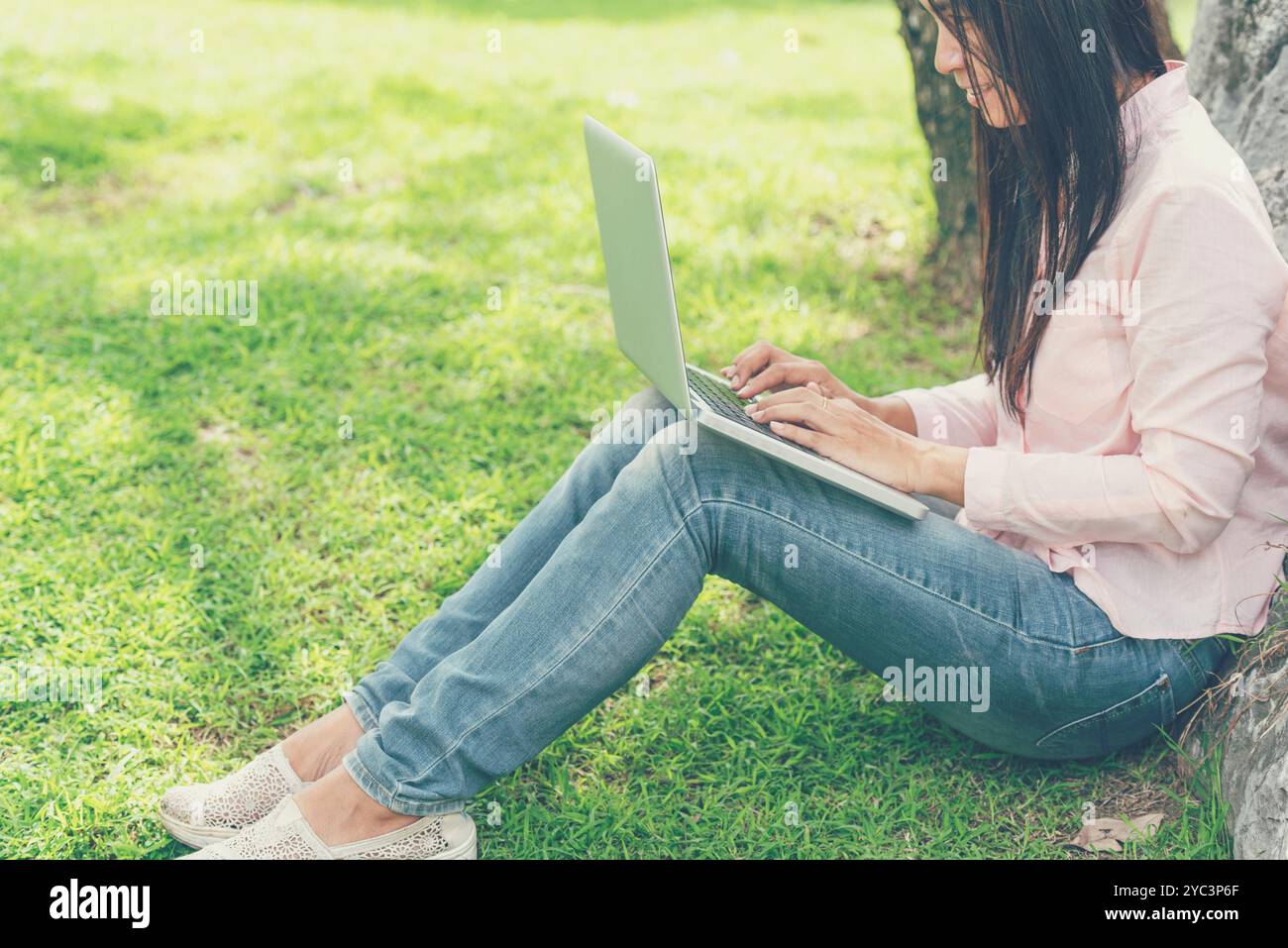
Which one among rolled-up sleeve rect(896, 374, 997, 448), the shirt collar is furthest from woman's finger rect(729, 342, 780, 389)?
the shirt collar

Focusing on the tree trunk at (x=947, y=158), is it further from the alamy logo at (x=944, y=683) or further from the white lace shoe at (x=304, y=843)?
the white lace shoe at (x=304, y=843)

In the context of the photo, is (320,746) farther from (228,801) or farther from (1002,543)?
(1002,543)

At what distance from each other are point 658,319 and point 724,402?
200 millimetres

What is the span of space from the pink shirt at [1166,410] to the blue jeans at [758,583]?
0.28 feet

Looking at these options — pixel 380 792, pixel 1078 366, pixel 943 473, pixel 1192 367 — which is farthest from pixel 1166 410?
pixel 380 792

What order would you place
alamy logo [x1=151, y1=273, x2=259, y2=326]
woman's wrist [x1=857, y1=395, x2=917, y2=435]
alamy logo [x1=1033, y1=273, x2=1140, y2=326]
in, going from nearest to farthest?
1. alamy logo [x1=1033, y1=273, x2=1140, y2=326]
2. woman's wrist [x1=857, y1=395, x2=917, y2=435]
3. alamy logo [x1=151, y1=273, x2=259, y2=326]

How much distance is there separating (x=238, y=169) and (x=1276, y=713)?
14.6ft

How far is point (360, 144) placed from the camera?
5.35m

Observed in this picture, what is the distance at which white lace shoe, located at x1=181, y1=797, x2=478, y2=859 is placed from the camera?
1.93 metres

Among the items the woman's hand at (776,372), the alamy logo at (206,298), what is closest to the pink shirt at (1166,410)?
the woman's hand at (776,372)

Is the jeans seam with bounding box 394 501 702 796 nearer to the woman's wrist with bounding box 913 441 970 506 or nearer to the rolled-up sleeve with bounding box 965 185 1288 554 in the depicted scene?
the woman's wrist with bounding box 913 441 970 506

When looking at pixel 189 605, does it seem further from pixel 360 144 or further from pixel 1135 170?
pixel 360 144

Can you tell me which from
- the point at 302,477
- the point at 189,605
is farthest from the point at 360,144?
the point at 189,605
